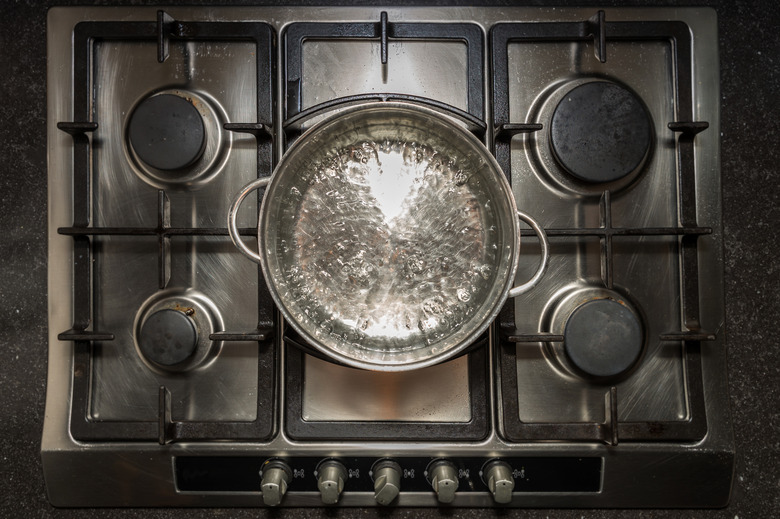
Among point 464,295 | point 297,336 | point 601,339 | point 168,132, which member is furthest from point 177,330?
point 601,339

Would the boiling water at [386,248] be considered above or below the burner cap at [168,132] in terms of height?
below

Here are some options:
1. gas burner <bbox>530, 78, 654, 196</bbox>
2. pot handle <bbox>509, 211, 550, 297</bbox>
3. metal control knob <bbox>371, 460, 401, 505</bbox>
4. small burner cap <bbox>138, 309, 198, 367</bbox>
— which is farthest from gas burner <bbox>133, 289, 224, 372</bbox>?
gas burner <bbox>530, 78, 654, 196</bbox>

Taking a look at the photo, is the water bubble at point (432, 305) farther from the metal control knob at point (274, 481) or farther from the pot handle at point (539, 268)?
the metal control knob at point (274, 481)

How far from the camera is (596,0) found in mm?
681

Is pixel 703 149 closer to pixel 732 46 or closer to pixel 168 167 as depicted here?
pixel 732 46

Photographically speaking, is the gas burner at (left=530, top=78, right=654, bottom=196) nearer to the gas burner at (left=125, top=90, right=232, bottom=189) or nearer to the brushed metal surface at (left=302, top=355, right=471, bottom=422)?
the brushed metal surface at (left=302, top=355, right=471, bottom=422)

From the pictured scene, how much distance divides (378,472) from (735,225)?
0.68 metres

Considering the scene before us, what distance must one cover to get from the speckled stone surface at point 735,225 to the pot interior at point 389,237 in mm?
392

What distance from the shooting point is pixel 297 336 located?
25.1 inches

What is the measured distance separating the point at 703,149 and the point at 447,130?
387mm

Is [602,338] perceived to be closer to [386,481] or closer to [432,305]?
[432,305]

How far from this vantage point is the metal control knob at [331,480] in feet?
2.02

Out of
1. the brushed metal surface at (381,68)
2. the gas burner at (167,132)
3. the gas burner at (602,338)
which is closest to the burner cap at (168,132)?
the gas burner at (167,132)

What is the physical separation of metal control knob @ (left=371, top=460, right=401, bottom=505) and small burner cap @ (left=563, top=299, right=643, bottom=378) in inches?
11.7
